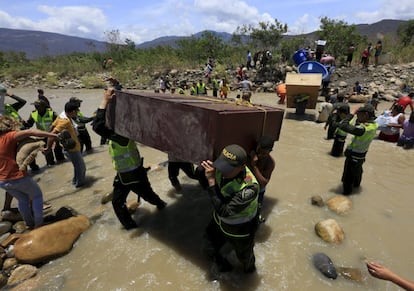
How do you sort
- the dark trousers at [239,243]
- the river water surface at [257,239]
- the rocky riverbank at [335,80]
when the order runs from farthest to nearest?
the rocky riverbank at [335,80] → the river water surface at [257,239] → the dark trousers at [239,243]

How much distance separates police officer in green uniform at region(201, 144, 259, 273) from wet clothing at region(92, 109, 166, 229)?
5.07 ft

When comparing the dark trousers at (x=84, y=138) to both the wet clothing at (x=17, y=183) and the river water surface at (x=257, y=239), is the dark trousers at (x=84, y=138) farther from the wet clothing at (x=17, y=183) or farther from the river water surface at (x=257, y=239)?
the wet clothing at (x=17, y=183)

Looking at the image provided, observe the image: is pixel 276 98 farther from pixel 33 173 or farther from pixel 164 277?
pixel 164 277

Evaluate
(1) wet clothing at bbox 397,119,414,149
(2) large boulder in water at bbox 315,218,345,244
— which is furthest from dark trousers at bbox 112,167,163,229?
(1) wet clothing at bbox 397,119,414,149

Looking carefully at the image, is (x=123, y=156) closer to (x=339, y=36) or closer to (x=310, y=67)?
(x=310, y=67)

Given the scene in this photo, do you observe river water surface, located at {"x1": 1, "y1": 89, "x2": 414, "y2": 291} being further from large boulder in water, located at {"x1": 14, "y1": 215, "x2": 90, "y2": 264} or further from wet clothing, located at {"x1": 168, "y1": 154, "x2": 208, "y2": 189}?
wet clothing, located at {"x1": 168, "y1": 154, "x2": 208, "y2": 189}

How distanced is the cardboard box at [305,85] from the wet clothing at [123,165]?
8.24 metres

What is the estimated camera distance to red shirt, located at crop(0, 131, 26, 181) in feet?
12.3

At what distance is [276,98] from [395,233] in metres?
→ 13.0

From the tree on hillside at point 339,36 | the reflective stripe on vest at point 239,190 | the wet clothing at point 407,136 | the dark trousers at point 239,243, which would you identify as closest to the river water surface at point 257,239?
the dark trousers at point 239,243

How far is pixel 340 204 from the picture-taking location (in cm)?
507

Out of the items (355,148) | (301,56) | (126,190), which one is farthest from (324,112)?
(126,190)

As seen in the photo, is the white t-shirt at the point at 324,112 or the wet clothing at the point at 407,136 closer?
the wet clothing at the point at 407,136

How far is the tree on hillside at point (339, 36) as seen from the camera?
19516mm
